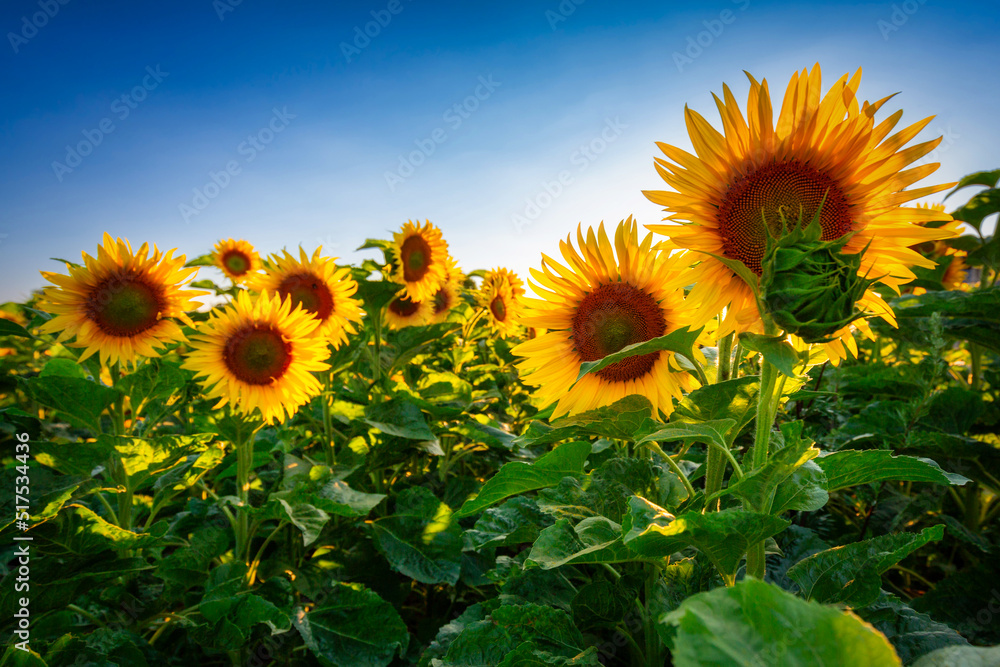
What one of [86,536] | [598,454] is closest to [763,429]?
[598,454]

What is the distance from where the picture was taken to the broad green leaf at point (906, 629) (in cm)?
102

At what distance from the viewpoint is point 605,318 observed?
1568mm

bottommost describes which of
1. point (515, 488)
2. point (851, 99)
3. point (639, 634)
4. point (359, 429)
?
point (639, 634)

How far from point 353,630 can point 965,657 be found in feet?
6.38

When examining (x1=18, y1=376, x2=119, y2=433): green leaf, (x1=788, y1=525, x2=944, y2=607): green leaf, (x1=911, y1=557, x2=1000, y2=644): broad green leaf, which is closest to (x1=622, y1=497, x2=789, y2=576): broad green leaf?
(x1=788, y1=525, x2=944, y2=607): green leaf

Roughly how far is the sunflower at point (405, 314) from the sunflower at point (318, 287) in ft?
3.55

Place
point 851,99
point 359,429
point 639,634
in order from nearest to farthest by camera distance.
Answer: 1. point 851,99
2. point 639,634
3. point 359,429

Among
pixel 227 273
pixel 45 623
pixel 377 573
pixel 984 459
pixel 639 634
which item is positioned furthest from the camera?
pixel 227 273

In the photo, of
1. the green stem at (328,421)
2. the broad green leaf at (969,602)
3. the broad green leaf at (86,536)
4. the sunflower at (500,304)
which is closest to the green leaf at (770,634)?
the broad green leaf at (969,602)

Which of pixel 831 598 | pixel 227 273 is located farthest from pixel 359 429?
pixel 227 273

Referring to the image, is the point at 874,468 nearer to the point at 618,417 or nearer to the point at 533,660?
the point at 618,417

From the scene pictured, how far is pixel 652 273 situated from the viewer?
5.02 feet

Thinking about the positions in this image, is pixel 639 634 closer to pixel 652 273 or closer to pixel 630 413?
pixel 630 413

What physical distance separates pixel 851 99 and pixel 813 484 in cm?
74
